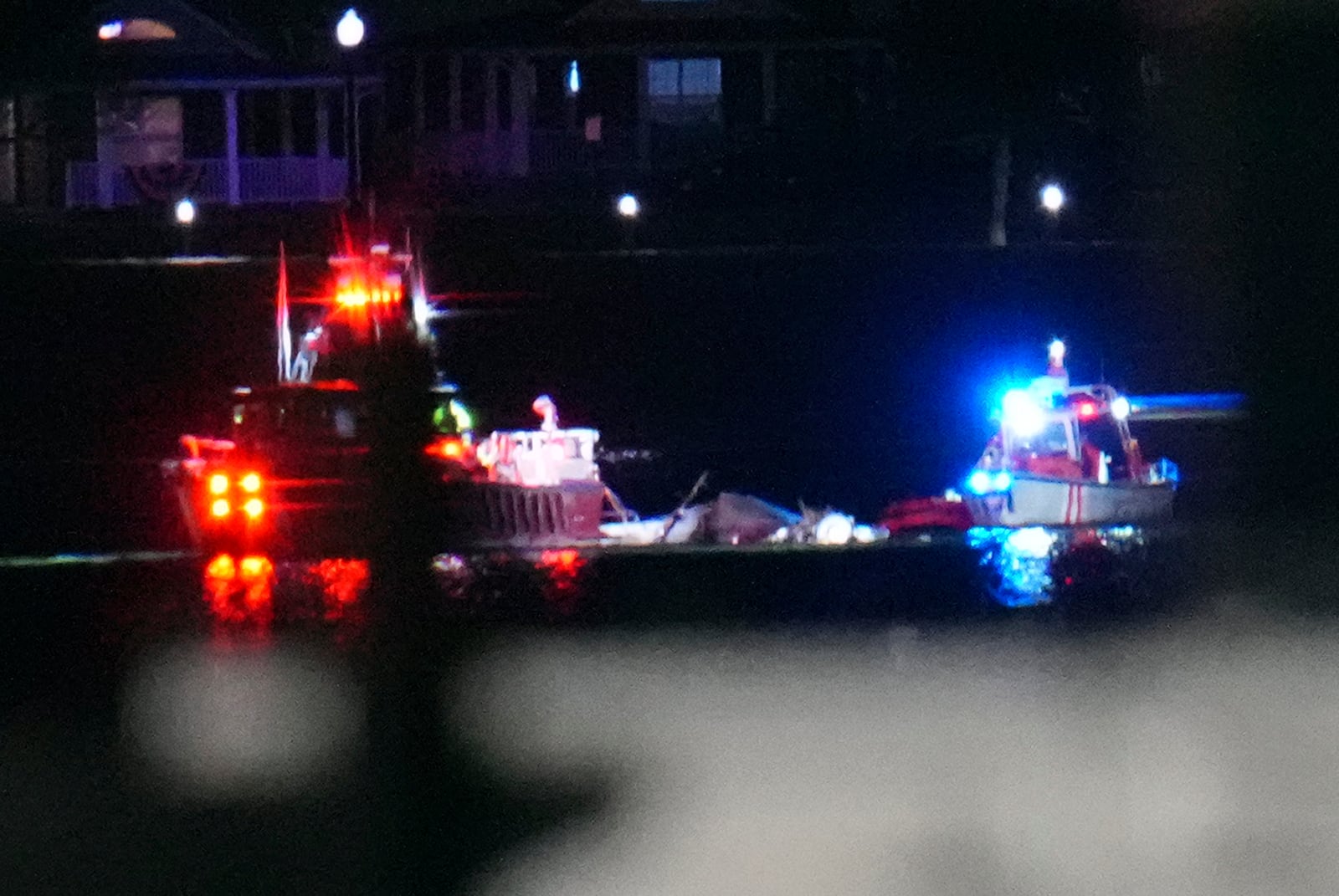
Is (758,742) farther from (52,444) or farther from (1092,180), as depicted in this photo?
(1092,180)

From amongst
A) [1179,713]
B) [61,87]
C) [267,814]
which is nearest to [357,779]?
[267,814]

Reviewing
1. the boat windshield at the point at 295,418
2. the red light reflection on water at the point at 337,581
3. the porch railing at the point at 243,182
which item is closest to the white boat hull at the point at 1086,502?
the boat windshield at the point at 295,418

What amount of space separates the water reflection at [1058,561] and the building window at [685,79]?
21470 mm

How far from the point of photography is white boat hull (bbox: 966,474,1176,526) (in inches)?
554

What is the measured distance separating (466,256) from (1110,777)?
2287 cm

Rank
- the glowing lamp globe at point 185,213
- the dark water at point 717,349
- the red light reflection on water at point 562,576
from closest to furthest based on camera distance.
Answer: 1. the red light reflection on water at point 562,576
2. the dark water at point 717,349
3. the glowing lamp globe at point 185,213

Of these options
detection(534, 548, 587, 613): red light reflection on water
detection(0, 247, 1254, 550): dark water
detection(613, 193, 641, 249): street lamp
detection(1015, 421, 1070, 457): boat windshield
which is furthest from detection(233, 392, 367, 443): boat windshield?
detection(613, 193, 641, 249): street lamp

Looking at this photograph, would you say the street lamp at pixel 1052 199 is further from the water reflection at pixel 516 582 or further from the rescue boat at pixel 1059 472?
the water reflection at pixel 516 582

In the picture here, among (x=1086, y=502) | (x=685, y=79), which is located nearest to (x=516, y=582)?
(x=1086, y=502)

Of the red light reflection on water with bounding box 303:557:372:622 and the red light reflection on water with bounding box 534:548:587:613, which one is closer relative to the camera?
the red light reflection on water with bounding box 303:557:372:622

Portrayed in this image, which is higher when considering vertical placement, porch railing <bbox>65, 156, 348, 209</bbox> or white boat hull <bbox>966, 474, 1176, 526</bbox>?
porch railing <bbox>65, 156, 348, 209</bbox>

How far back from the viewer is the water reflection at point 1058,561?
9133 mm

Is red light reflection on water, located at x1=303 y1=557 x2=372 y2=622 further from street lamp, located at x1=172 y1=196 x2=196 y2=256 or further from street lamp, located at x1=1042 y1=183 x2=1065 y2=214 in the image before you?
street lamp, located at x1=172 y1=196 x2=196 y2=256

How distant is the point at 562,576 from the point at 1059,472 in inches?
209
